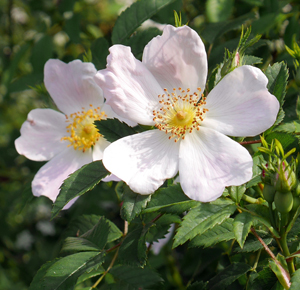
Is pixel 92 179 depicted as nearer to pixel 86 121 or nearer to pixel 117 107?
pixel 117 107

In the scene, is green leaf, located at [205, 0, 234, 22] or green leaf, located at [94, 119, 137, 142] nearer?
green leaf, located at [94, 119, 137, 142]

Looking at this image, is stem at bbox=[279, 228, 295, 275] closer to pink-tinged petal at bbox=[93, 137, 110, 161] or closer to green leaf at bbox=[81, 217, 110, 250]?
green leaf at bbox=[81, 217, 110, 250]

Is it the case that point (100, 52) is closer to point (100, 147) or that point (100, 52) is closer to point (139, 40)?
point (139, 40)

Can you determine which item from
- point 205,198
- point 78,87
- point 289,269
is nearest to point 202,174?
point 205,198

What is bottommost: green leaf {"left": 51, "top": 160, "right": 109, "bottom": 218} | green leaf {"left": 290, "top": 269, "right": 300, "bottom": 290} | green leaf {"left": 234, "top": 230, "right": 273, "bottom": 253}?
green leaf {"left": 234, "top": 230, "right": 273, "bottom": 253}

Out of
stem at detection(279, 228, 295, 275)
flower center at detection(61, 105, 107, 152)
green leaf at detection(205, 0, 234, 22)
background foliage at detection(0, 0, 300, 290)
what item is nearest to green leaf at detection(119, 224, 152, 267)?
background foliage at detection(0, 0, 300, 290)

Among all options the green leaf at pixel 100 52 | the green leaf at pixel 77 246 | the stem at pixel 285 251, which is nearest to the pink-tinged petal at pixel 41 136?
the green leaf at pixel 100 52

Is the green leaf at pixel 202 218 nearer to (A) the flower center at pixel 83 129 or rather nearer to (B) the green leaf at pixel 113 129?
(B) the green leaf at pixel 113 129

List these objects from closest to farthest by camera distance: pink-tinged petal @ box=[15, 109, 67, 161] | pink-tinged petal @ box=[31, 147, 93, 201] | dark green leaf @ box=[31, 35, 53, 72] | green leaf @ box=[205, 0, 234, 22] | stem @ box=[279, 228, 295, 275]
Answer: stem @ box=[279, 228, 295, 275], pink-tinged petal @ box=[31, 147, 93, 201], pink-tinged petal @ box=[15, 109, 67, 161], green leaf @ box=[205, 0, 234, 22], dark green leaf @ box=[31, 35, 53, 72]
